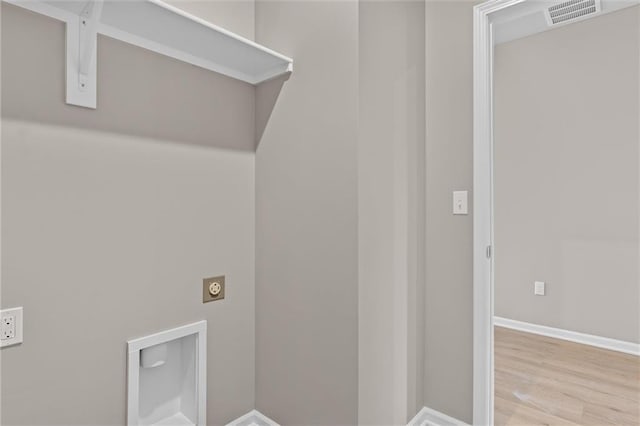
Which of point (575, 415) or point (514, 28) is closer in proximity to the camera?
point (575, 415)

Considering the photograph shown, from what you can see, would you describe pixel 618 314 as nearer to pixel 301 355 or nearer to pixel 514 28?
pixel 514 28

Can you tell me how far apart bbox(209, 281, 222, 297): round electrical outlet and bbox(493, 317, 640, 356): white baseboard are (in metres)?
2.87

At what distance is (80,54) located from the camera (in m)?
1.21

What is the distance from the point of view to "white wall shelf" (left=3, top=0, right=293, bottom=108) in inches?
45.5

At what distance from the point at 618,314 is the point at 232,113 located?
3.26m

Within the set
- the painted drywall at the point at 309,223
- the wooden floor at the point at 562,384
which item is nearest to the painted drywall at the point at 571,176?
the wooden floor at the point at 562,384

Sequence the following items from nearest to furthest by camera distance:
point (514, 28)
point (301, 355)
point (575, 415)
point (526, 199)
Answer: point (301, 355) < point (575, 415) < point (514, 28) < point (526, 199)

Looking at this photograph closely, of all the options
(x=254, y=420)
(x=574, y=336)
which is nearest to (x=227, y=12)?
(x=254, y=420)

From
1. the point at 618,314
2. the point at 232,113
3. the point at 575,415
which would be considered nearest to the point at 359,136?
the point at 232,113

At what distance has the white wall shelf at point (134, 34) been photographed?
1.16 metres

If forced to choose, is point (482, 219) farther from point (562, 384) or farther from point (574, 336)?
point (574, 336)

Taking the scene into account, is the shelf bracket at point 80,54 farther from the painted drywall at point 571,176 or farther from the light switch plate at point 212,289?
the painted drywall at point 571,176

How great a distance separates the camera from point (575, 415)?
1914 mm

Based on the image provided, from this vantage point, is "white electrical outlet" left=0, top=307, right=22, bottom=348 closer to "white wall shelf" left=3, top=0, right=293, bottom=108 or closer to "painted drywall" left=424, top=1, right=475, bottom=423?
"white wall shelf" left=3, top=0, right=293, bottom=108
